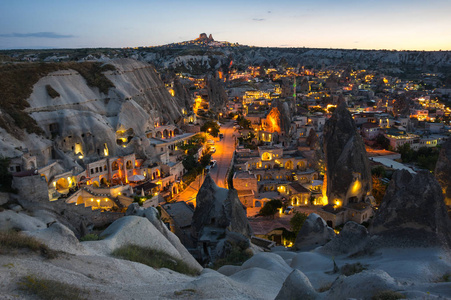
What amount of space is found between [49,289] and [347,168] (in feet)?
79.1

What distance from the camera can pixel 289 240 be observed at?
24422mm

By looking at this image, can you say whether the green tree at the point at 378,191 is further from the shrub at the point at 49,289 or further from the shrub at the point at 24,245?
the shrub at the point at 49,289

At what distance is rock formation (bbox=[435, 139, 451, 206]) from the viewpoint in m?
23.7

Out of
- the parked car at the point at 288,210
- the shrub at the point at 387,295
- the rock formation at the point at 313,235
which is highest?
the shrub at the point at 387,295

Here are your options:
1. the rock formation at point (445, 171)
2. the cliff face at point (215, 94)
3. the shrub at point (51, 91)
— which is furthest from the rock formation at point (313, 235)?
the cliff face at point (215, 94)

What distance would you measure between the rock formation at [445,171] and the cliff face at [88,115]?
26328 mm

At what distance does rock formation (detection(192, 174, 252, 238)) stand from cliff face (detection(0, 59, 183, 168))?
593 inches

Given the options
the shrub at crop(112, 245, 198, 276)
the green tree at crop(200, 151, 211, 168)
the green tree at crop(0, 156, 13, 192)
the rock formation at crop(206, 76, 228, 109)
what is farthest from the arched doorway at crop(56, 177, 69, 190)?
the rock formation at crop(206, 76, 228, 109)

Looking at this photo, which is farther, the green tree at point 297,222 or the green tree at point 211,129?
the green tree at point 211,129

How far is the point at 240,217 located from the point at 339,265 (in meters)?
8.84

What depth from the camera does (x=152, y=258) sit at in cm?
1333

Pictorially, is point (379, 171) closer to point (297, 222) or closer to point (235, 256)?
point (297, 222)

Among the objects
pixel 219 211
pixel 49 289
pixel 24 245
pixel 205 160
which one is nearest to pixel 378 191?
pixel 219 211

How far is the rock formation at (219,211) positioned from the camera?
2202 centimetres
